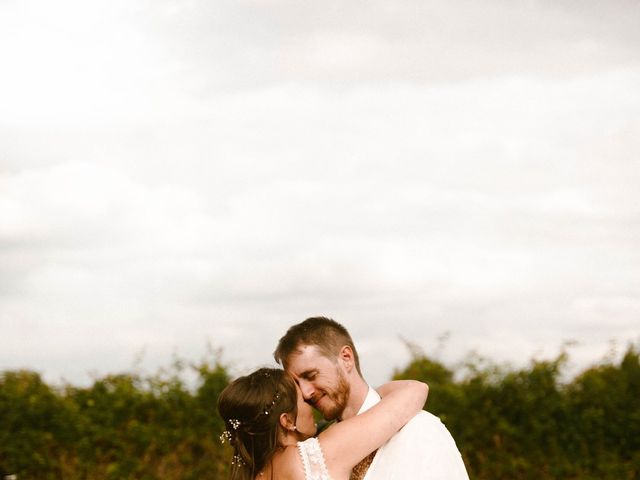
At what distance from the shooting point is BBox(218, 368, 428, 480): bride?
410cm

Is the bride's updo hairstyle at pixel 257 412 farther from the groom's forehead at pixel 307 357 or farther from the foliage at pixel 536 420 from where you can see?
the foliage at pixel 536 420

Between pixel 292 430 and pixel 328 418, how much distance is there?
268mm

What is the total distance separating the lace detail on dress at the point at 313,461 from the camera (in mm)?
4062

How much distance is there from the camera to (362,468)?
4.39 metres

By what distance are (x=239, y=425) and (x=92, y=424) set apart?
4.02m

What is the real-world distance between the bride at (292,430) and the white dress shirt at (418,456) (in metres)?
0.07

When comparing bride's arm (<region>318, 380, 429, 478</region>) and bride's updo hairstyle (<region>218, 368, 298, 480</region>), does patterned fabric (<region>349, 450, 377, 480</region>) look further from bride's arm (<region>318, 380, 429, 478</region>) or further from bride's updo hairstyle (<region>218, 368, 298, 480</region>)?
bride's updo hairstyle (<region>218, 368, 298, 480</region>)

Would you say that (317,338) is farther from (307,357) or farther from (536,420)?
(536,420)

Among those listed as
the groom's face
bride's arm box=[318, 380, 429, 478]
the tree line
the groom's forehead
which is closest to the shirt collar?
the groom's face

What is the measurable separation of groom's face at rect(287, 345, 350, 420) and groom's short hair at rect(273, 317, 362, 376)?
0.03 meters

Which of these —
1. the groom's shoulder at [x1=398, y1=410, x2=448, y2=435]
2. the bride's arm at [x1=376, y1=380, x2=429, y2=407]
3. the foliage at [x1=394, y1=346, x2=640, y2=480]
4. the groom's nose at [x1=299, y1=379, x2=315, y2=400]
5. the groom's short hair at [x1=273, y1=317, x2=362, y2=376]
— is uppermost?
the groom's short hair at [x1=273, y1=317, x2=362, y2=376]

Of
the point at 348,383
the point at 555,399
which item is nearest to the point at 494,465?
the point at 555,399

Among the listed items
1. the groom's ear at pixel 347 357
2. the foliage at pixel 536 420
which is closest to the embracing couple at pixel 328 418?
the groom's ear at pixel 347 357

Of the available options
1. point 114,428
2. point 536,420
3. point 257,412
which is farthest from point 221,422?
point 257,412
